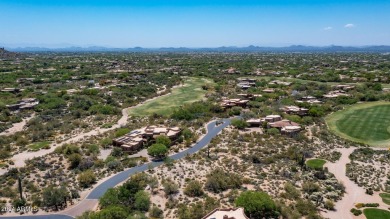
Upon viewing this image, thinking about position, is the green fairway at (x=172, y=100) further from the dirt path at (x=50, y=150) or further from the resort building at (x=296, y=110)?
the resort building at (x=296, y=110)

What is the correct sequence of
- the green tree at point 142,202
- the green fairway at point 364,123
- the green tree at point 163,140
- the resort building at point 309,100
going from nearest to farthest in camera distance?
the green tree at point 142,202 < the green tree at point 163,140 < the green fairway at point 364,123 < the resort building at point 309,100

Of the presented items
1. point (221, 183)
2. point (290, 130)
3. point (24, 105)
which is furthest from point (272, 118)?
point (24, 105)

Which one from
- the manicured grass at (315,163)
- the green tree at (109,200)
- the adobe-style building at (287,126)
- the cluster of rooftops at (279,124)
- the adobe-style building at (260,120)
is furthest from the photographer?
the adobe-style building at (260,120)

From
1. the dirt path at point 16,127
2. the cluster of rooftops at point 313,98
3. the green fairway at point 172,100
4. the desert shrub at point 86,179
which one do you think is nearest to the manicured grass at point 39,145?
the dirt path at point 16,127

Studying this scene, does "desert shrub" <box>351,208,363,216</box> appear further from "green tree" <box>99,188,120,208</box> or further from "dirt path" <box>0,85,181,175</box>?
"dirt path" <box>0,85,181,175</box>

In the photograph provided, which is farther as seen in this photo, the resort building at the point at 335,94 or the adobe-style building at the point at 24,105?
the resort building at the point at 335,94
